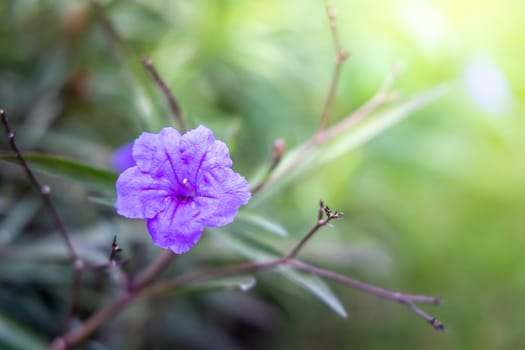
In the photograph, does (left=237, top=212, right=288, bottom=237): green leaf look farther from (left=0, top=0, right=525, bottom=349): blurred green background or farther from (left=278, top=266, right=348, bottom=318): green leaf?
(left=0, top=0, right=525, bottom=349): blurred green background

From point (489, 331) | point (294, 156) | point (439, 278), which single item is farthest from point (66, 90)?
point (489, 331)

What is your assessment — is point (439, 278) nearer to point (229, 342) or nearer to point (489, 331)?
point (489, 331)

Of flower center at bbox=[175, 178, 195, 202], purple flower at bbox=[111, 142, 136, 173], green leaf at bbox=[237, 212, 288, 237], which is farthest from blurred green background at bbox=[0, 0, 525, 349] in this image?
flower center at bbox=[175, 178, 195, 202]

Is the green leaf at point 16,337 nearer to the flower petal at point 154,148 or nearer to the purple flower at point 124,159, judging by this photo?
the purple flower at point 124,159

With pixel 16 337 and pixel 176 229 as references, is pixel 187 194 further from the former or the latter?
pixel 16 337

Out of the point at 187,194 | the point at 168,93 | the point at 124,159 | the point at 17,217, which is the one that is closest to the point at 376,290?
the point at 187,194

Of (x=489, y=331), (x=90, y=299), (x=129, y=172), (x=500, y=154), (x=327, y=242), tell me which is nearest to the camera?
(x=129, y=172)

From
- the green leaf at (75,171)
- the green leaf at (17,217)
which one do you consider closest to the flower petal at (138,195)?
the green leaf at (75,171)
